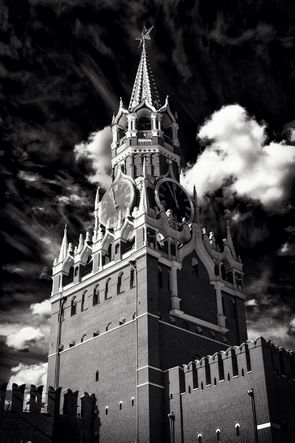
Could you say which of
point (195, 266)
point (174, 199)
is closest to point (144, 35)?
point (174, 199)

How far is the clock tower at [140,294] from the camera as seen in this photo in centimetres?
6288

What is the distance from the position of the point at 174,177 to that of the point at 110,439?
33244 millimetres

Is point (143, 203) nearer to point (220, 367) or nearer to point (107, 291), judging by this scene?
point (107, 291)

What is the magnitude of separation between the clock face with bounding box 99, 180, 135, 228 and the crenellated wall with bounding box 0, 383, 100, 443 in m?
21.9

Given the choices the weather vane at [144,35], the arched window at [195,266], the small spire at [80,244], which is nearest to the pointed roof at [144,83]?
the weather vane at [144,35]

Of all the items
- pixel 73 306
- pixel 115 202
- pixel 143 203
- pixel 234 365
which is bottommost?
pixel 234 365

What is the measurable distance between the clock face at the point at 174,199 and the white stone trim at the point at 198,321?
1251 centimetres

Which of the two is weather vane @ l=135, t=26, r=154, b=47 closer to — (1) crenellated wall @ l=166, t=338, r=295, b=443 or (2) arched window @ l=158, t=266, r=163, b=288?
(2) arched window @ l=158, t=266, r=163, b=288

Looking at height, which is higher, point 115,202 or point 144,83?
point 144,83

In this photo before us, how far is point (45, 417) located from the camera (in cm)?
5903

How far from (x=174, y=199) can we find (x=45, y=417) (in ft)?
101

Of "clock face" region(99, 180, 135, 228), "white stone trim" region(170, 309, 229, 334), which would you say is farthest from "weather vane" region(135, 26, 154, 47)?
"white stone trim" region(170, 309, 229, 334)

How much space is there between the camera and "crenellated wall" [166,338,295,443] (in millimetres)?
53406

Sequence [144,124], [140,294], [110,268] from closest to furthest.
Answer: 1. [140,294]
2. [110,268]
3. [144,124]
